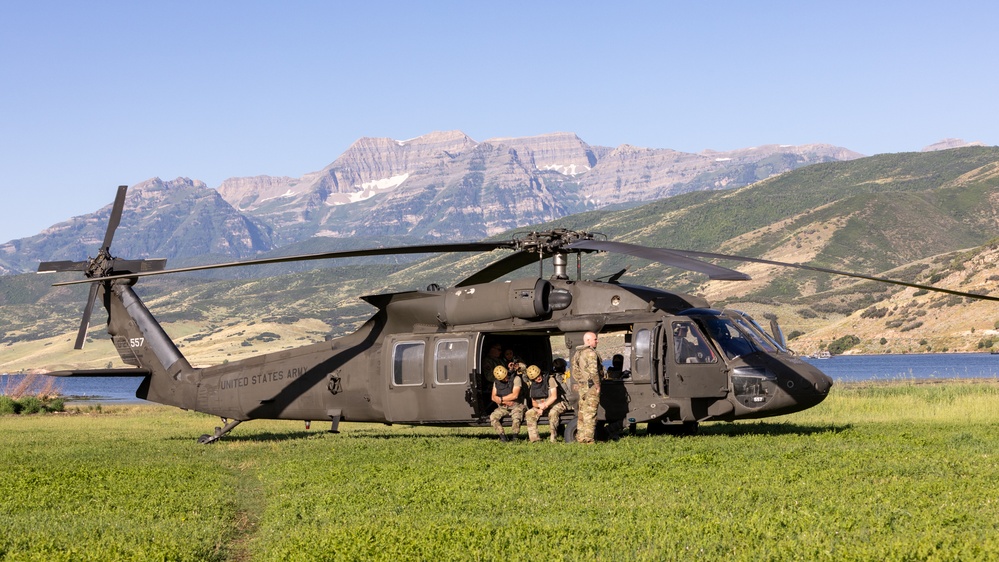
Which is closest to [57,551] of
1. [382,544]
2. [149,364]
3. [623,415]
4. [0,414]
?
[382,544]

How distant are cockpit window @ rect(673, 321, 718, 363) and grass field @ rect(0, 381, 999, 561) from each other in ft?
5.05

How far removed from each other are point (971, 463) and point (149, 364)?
19.2m

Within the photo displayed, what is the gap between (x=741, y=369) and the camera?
1978 centimetres

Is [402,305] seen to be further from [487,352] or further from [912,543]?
[912,543]

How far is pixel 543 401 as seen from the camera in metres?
21.3

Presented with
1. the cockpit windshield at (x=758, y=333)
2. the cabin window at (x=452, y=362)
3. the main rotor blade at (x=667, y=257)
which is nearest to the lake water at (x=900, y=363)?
the cockpit windshield at (x=758, y=333)

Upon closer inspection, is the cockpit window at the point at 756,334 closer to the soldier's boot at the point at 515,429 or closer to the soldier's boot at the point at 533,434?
the soldier's boot at the point at 533,434

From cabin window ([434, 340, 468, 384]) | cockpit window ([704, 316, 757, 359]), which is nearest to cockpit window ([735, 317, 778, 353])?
cockpit window ([704, 316, 757, 359])

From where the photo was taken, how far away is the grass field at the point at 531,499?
10680 mm

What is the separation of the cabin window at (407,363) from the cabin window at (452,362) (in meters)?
0.48

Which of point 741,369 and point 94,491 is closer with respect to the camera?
point 94,491

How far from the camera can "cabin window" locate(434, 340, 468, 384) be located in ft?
71.5

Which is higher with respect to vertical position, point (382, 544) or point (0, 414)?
point (382, 544)

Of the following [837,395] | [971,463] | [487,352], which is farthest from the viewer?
Answer: [837,395]
